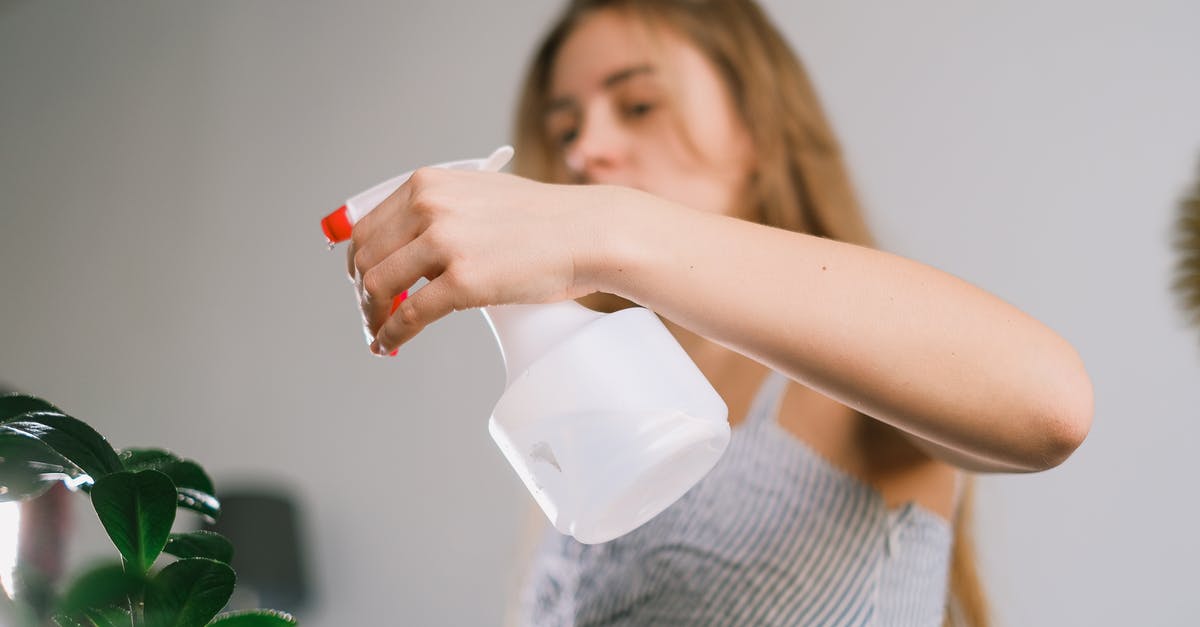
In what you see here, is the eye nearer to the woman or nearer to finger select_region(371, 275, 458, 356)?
the woman

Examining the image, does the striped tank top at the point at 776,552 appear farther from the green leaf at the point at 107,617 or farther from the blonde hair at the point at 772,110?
the green leaf at the point at 107,617

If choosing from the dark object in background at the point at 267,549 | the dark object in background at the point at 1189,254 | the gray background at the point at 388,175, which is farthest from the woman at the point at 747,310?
the dark object in background at the point at 267,549

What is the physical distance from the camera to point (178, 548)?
11.0 inches

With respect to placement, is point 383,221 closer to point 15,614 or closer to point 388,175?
point 15,614

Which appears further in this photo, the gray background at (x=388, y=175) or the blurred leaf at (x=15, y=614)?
the gray background at (x=388, y=175)

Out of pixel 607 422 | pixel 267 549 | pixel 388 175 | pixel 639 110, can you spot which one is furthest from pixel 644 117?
pixel 267 549

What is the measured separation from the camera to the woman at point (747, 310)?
1.07 feet

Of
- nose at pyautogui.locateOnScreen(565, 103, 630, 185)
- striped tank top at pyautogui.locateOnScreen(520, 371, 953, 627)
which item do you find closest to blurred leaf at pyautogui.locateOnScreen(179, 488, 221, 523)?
striped tank top at pyautogui.locateOnScreen(520, 371, 953, 627)

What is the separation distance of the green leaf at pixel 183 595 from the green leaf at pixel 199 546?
36 mm

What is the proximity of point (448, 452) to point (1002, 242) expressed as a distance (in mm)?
775

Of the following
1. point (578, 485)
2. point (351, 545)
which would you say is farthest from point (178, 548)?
point (351, 545)

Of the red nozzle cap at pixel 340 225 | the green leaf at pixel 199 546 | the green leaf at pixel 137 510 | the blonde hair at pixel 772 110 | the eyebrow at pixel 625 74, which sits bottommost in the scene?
the blonde hair at pixel 772 110

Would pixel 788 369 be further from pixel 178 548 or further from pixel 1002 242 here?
pixel 1002 242

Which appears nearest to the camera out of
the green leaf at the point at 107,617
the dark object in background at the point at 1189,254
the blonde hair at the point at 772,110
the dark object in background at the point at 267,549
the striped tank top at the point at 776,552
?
the green leaf at the point at 107,617
